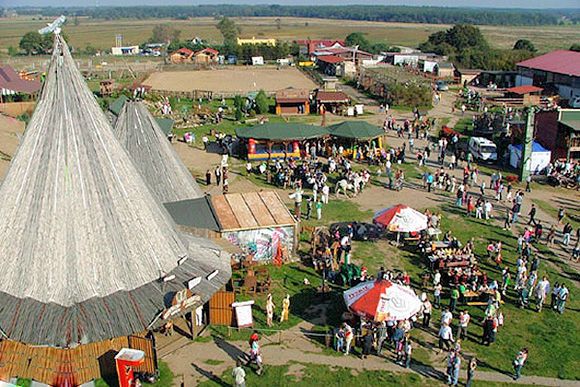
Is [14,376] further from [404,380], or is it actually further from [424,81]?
[424,81]

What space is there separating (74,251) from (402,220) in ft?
39.2

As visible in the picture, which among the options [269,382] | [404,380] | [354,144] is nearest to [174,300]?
[269,382]

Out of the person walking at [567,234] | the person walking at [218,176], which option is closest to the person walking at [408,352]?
the person walking at [567,234]

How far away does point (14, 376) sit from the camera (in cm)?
1360

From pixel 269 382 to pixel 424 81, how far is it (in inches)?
1870

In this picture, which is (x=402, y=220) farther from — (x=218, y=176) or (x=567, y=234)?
(x=218, y=176)

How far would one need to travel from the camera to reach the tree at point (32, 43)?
9175cm

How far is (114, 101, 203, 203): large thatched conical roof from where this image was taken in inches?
757

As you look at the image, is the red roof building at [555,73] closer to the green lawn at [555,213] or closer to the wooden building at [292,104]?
the wooden building at [292,104]

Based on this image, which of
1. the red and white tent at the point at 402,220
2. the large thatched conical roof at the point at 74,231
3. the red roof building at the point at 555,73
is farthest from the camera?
the red roof building at the point at 555,73

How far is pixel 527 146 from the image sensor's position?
29750mm

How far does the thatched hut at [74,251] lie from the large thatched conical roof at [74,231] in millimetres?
24

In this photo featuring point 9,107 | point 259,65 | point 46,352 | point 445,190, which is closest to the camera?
point 46,352

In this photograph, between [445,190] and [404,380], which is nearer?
[404,380]
